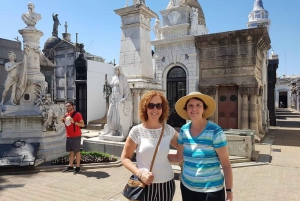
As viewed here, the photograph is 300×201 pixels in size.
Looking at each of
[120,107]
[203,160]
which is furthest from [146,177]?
[120,107]

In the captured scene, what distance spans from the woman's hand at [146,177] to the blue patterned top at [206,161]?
1.37ft

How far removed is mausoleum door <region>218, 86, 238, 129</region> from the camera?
12883 mm

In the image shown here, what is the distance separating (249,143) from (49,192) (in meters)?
6.15

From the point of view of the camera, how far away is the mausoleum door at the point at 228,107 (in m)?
12.9

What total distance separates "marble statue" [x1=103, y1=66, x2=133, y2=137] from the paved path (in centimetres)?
178

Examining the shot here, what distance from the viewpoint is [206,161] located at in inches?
93.0

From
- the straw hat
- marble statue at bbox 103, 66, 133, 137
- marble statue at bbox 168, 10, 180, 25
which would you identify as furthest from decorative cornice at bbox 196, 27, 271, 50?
the straw hat

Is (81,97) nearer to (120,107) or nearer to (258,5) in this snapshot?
(120,107)

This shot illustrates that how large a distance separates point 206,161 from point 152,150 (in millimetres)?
570

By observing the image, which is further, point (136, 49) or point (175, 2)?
point (175, 2)

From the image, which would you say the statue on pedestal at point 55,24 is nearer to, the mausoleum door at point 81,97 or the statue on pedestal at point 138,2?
the mausoleum door at point 81,97

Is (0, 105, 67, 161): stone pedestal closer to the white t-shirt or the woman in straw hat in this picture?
the white t-shirt

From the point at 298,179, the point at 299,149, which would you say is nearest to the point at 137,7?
the point at 298,179

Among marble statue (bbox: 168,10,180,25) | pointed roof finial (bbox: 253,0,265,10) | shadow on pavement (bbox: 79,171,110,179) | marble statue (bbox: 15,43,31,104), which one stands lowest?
shadow on pavement (bbox: 79,171,110,179)
